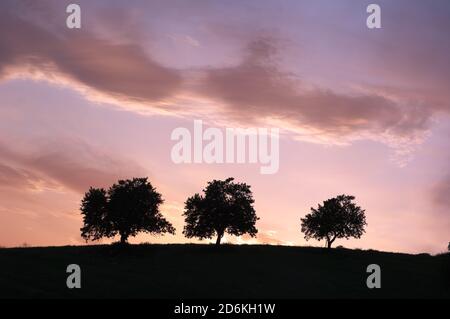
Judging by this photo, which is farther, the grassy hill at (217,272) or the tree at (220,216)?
the tree at (220,216)

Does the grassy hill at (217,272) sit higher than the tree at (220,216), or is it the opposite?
the tree at (220,216)

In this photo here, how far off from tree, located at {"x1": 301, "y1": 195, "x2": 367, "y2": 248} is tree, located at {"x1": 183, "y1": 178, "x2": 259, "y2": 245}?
8.78 meters

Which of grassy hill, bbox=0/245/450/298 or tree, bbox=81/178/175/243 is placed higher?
tree, bbox=81/178/175/243

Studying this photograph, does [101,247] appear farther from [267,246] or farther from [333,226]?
[333,226]

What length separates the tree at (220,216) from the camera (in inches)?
3265

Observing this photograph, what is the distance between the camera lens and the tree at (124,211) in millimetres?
79438

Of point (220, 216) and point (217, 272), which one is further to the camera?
point (220, 216)

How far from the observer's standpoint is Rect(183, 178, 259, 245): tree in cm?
8294

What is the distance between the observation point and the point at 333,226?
8356cm

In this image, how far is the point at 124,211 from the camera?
260ft

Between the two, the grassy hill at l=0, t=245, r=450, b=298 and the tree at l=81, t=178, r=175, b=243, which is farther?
the tree at l=81, t=178, r=175, b=243

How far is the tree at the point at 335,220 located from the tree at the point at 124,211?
21.2 meters

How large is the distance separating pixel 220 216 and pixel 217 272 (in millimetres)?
18360
